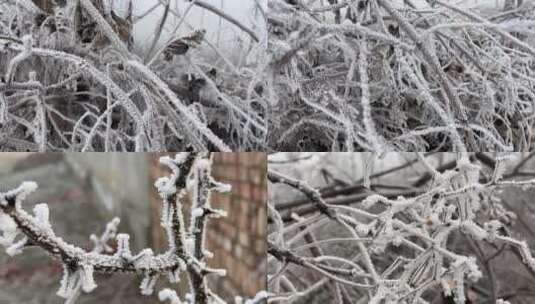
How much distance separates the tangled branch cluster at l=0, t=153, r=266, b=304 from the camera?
96 cm

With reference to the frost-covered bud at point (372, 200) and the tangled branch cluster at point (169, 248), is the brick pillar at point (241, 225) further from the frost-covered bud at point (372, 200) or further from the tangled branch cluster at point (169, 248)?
the frost-covered bud at point (372, 200)

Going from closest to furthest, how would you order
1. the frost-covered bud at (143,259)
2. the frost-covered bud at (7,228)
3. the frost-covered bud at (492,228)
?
the frost-covered bud at (7,228) < the frost-covered bud at (143,259) < the frost-covered bud at (492,228)

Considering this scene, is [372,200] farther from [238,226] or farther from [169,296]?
[169,296]

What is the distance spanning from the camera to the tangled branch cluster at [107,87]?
1.01 m

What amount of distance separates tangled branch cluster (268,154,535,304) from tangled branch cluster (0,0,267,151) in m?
0.20

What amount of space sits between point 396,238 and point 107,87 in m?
0.54

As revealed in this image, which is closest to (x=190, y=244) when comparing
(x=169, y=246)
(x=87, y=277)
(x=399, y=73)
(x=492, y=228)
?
(x=169, y=246)

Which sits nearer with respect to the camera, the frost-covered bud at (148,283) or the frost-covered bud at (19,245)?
the frost-covered bud at (19,245)

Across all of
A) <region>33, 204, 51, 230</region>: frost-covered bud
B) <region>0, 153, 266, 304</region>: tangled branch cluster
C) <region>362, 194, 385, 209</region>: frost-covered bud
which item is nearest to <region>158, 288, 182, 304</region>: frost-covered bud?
<region>0, 153, 266, 304</region>: tangled branch cluster

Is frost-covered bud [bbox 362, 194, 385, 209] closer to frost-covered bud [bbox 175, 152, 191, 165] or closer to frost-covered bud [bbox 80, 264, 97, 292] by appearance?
frost-covered bud [bbox 175, 152, 191, 165]

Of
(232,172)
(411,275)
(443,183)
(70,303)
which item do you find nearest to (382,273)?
(411,275)

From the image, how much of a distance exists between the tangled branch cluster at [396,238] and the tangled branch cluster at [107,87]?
0.20m

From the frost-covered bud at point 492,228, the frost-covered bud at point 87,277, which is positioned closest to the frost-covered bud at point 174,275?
the frost-covered bud at point 87,277

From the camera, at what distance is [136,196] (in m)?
1.15
